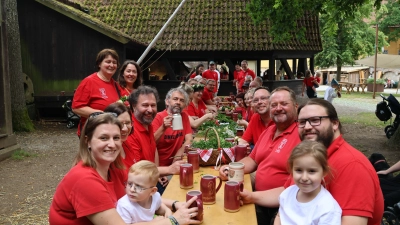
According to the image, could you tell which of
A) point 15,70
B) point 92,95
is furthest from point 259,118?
point 15,70

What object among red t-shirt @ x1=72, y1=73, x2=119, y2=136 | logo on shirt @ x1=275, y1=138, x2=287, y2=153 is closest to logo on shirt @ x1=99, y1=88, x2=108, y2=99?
red t-shirt @ x1=72, y1=73, x2=119, y2=136

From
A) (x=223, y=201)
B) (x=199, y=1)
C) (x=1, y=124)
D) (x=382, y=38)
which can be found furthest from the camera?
(x=382, y=38)

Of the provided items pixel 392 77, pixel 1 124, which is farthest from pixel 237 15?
pixel 392 77

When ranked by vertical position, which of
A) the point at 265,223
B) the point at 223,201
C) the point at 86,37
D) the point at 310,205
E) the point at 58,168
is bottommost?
the point at 58,168

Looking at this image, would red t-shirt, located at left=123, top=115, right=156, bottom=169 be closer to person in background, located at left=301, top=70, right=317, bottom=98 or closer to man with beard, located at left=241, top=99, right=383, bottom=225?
man with beard, located at left=241, top=99, right=383, bottom=225

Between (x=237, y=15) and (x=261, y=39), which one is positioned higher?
(x=237, y=15)

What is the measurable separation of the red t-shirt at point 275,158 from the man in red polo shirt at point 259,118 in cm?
93

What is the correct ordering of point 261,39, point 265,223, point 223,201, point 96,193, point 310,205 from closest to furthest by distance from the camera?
point 96,193 → point 310,205 → point 223,201 → point 265,223 → point 261,39

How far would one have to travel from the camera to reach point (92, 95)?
14.2ft

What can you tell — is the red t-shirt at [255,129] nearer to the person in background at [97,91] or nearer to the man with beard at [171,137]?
the man with beard at [171,137]

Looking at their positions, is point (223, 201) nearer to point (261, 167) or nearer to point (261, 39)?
point (261, 167)

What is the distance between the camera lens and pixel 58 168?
6.92 m

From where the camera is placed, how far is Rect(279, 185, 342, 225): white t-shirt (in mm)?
2020

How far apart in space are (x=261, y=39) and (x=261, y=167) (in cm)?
1167
